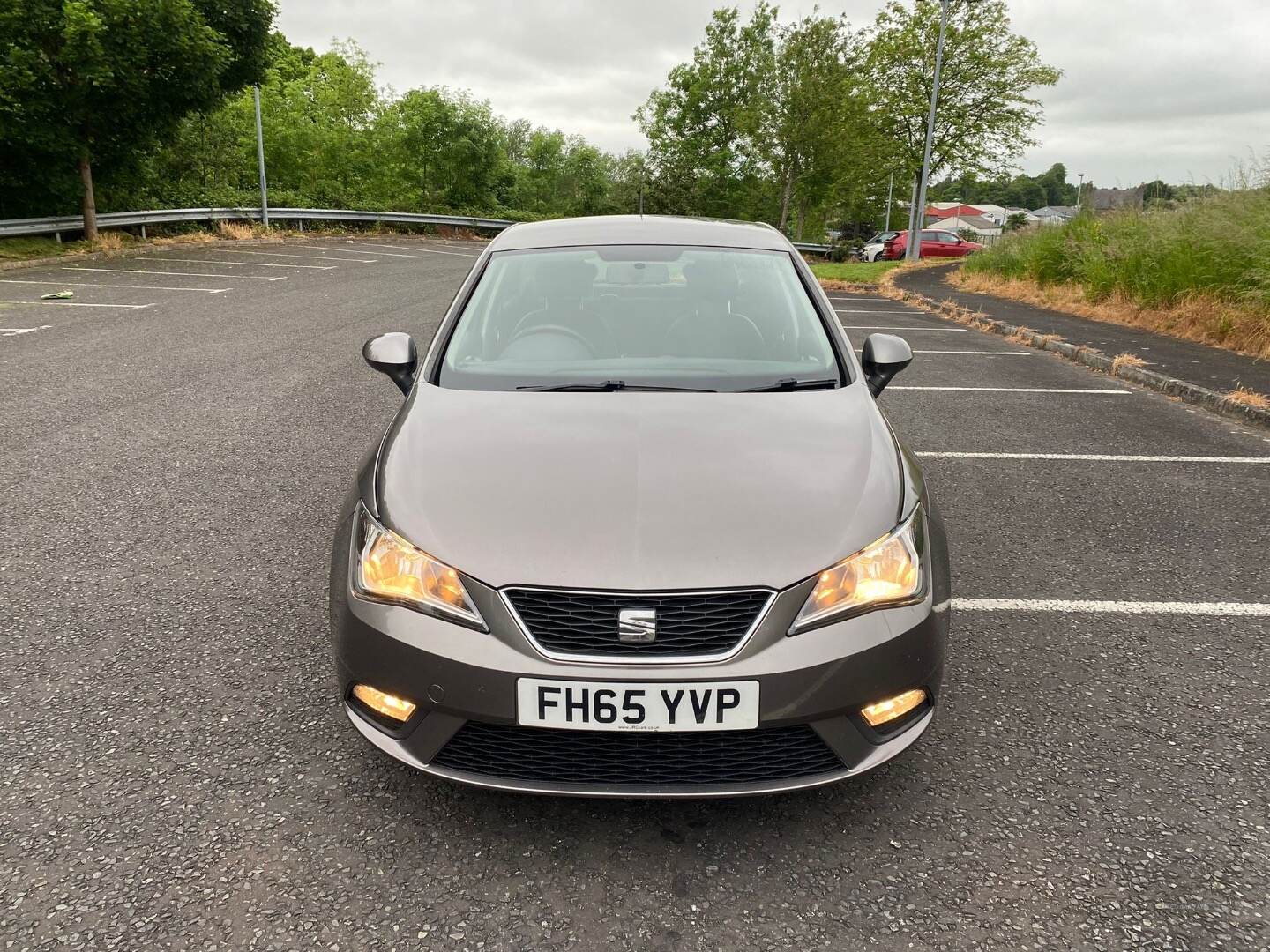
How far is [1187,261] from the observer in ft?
36.8

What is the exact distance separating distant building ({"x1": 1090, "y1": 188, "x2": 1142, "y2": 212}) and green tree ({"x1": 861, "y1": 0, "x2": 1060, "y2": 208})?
19041 millimetres

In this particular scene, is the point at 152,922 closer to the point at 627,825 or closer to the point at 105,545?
the point at 627,825

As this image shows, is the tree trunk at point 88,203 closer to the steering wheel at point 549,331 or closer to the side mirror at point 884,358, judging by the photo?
the steering wheel at point 549,331

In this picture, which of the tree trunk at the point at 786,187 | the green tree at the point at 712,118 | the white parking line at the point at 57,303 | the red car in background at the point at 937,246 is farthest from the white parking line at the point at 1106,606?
the green tree at the point at 712,118

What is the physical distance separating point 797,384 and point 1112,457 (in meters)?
3.91

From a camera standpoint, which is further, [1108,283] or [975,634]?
[1108,283]

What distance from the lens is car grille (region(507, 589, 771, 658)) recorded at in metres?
2.11

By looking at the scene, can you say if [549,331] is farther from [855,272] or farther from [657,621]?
[855,272]

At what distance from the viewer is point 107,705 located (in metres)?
2.88

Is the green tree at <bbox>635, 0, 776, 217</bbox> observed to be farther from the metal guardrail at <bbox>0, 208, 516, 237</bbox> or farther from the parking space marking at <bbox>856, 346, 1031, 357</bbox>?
the parking space marking at <bbox>856, 346, 1031, 357</bbox>

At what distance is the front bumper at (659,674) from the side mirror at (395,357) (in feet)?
4.40

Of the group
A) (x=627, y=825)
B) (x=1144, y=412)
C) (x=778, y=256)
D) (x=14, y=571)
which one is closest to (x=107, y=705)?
(x=14, y=571)

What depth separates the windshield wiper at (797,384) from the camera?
122 inches

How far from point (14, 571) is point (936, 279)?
20530 mm
